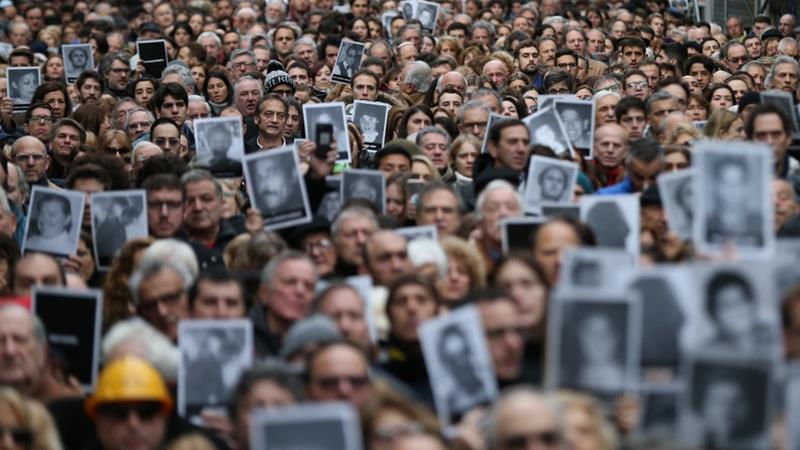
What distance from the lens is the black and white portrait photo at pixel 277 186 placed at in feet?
42.6

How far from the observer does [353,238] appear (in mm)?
11859

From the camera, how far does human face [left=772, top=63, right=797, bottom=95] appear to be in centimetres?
1814

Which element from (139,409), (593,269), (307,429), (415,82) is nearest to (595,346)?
(593,269)

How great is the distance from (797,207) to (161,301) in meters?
3.84

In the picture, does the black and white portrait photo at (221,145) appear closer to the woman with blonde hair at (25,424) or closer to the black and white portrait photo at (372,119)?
the black and white portrait photo at (372,119)

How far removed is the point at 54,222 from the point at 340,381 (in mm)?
4805

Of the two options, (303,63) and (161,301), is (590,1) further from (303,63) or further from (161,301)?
(161,301)

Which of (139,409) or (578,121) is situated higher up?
(578,121)

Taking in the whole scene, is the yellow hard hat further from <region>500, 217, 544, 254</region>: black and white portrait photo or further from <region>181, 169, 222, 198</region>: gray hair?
<region>181, 169, 222, 198</region>: gray hair

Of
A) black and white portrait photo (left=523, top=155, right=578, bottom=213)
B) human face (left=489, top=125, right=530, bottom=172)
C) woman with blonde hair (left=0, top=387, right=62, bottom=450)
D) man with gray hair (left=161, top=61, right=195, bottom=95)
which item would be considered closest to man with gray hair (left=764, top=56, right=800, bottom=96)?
human face (left=489, top=125, right=530, bottom=172)

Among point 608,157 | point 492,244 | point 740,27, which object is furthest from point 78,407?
point 740,27

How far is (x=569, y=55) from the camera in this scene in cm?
2052

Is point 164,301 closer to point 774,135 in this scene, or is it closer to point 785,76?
point 774,135

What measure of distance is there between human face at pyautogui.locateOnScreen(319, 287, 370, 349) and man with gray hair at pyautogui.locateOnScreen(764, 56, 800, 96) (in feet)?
29.7
